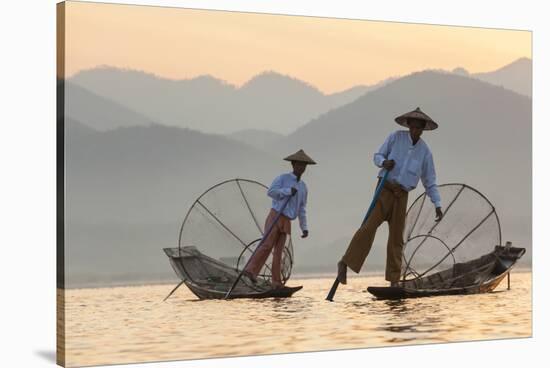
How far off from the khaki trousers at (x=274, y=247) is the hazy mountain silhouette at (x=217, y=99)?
0.88 m

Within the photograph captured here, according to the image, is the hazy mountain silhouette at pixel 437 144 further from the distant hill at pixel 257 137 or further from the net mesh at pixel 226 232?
the net mesh at pixel 226 232

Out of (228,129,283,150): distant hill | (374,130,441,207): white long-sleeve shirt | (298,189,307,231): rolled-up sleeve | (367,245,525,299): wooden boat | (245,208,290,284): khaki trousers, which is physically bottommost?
(367,245,525,299): wooden boat

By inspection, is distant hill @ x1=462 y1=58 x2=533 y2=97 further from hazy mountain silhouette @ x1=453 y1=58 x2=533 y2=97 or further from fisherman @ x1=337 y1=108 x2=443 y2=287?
fisherman @ x1=337 y1=108 x2=443 y2=287

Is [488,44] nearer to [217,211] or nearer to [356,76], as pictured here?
[356,76]

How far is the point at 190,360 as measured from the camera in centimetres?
1099

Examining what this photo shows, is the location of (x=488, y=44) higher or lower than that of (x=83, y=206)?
higher

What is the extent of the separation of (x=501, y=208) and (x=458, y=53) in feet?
5.46

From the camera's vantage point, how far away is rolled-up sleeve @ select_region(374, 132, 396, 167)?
12.3 meters

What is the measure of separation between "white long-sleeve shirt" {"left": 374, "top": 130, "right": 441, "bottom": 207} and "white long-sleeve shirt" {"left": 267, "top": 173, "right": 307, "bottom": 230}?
836 millimetres

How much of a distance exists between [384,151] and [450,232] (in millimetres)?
1212

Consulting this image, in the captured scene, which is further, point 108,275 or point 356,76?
point 356,76

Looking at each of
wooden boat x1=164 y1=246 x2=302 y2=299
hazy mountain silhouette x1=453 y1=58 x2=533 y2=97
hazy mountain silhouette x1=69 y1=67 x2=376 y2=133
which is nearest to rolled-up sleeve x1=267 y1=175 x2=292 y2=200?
hazy mountain silhouette x1=69 y1=67 x2=376 y2=133

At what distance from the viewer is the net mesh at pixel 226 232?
11648 millimetres

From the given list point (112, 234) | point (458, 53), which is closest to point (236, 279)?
point (112, 234)
